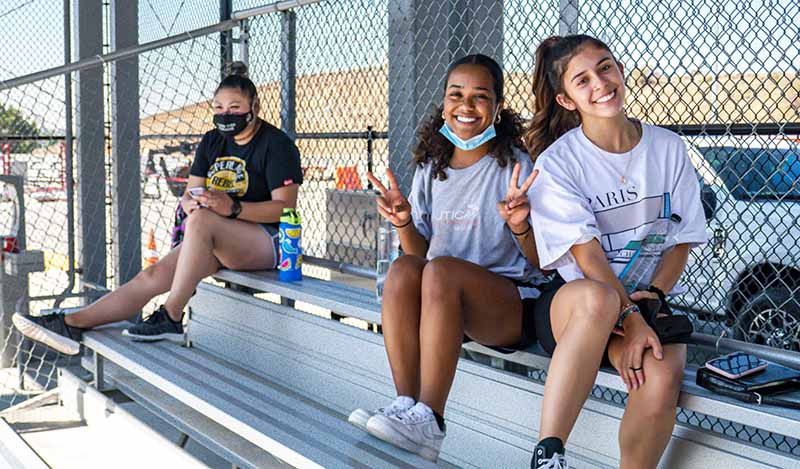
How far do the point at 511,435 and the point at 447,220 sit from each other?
71 cm

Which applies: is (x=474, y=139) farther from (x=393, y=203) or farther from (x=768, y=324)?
(x=768, y=324)

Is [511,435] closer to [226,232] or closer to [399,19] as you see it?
[226,232]

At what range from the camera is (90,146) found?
5.99 metres

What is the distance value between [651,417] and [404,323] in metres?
0.82

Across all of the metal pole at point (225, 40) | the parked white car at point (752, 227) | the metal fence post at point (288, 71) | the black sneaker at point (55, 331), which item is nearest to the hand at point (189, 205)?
the metal fence post at point (288, 71)

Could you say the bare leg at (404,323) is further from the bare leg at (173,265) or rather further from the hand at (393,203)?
the bare leg at (173,265)

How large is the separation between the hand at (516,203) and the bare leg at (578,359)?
38 cm

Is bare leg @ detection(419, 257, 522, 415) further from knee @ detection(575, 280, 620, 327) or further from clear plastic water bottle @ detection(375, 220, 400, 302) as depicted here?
clear plastic water bottle @ detection(375, 220, 400, 302)

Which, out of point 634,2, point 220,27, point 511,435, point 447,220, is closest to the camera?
point 511,435

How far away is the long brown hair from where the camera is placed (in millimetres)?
2586

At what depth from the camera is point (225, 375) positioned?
374 centimetres

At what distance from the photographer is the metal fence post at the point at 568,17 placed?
11.0 ft

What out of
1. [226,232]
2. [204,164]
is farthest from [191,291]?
[204,164]

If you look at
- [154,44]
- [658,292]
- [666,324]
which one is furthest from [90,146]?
[666,324]
